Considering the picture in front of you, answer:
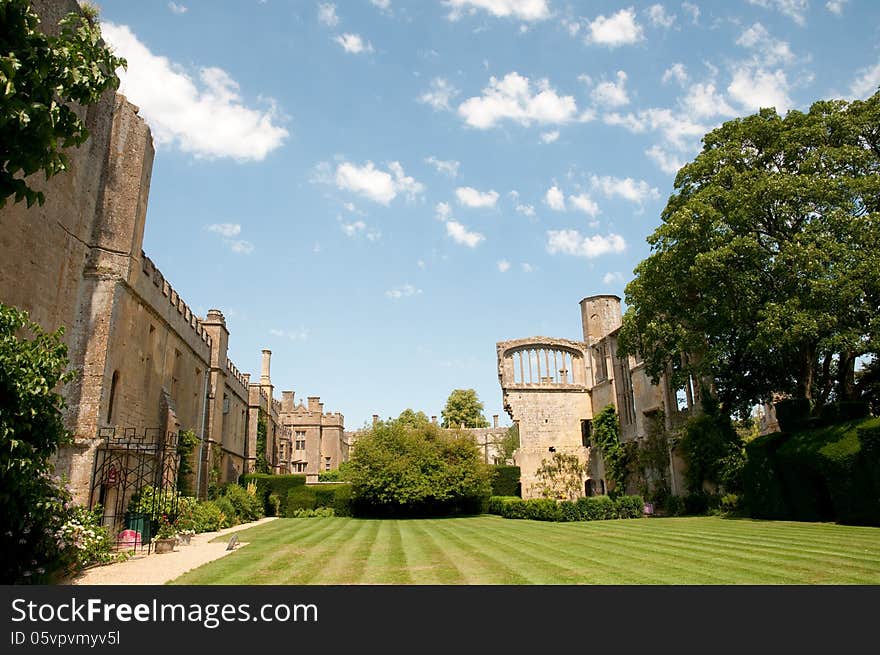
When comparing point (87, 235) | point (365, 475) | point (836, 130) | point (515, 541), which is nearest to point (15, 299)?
point (87, 235)

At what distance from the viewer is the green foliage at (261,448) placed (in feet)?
125

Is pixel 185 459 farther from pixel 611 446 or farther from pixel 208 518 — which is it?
pixel 611 446

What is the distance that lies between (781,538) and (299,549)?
1041cm

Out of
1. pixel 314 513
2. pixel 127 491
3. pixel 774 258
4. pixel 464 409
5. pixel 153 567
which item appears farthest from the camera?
pixel 464 409

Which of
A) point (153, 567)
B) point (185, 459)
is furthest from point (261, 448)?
point (153, 567)

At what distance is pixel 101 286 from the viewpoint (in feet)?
47.0

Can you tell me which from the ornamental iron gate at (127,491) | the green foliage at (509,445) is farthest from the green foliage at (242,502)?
the green foliage at (509,445)

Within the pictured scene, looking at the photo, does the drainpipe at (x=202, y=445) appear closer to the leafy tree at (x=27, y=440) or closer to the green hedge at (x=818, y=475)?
the leafy tree at (x=27, y=440)

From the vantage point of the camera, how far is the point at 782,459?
17.6 m

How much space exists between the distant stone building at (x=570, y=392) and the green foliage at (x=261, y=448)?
17134 mm

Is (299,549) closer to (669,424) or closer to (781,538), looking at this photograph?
(781,538)

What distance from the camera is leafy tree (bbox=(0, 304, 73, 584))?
6.89 metres

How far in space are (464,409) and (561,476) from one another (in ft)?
76.9

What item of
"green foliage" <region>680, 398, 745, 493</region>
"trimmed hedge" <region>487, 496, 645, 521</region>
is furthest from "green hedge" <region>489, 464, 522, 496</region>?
"green foliage" <region>680, 398, 745, 493</region>
